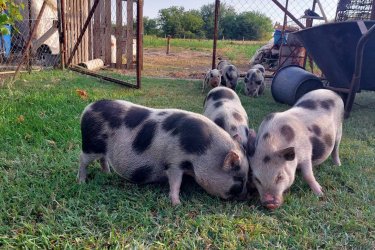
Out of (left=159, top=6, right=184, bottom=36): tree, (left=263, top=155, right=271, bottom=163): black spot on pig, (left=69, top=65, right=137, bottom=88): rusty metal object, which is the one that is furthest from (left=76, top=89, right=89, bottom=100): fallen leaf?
(left=159, top=6, right=184, bottom=36): tree

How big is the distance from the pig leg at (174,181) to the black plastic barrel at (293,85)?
13.5ft

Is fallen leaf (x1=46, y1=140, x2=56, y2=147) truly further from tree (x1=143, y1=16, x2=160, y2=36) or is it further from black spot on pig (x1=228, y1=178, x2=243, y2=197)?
tree (x1=143, y1=16, x2=160, y2=36)

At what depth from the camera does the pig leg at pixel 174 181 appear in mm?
2939

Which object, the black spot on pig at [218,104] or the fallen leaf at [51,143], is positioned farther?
the black spot on pig at [218,104]

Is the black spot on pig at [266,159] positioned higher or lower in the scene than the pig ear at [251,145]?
lower

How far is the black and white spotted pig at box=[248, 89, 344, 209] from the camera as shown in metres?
2.94

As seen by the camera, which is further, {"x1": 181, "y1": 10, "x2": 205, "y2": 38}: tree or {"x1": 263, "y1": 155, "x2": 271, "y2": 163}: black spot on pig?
{"x1": 181, "y1": 10, "x2": 205, "y2": 38}: tree

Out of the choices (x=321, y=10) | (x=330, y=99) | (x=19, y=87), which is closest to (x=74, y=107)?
(x=19, y=87)

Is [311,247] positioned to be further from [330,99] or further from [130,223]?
[330,99]

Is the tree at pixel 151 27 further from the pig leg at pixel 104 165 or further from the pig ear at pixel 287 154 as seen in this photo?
the pig ear at pixel 287 154

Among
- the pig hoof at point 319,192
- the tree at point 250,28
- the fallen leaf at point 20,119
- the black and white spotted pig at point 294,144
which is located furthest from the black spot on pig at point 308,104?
the tree at point 250,28

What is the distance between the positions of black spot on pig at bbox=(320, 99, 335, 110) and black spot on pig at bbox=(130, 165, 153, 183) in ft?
6.45

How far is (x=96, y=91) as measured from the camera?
6.80m

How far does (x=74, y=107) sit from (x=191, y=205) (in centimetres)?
319
